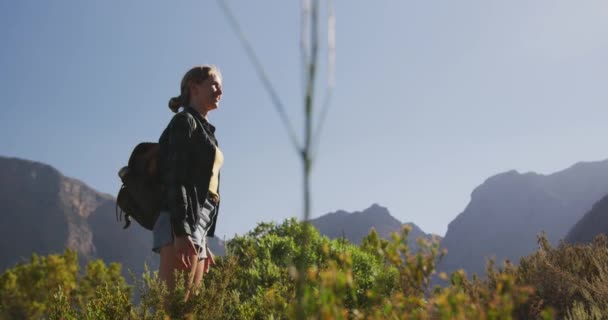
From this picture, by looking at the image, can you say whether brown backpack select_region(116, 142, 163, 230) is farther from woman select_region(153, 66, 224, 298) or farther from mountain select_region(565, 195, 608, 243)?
mountain select_region(565, 195, 608, 243)

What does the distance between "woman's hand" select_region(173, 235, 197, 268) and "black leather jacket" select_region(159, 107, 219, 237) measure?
0.04 metres

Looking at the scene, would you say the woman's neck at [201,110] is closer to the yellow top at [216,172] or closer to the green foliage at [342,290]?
the yellow top at [216,172]

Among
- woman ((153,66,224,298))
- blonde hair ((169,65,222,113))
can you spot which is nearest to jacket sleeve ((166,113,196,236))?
woman ((153,66,224,298))

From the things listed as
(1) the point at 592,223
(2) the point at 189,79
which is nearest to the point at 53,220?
(1) the point at 592,223

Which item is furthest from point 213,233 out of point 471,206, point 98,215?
point 471,206

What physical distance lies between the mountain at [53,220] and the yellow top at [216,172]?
102382mm

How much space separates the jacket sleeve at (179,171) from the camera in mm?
2990

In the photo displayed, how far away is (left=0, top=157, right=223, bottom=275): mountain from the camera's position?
333 feet

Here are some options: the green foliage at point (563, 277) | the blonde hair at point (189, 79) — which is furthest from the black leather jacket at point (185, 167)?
the green foliage at point (563, 277)

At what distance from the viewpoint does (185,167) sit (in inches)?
124

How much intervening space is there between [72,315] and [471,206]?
159 m

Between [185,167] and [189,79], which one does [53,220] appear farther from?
[185,167]

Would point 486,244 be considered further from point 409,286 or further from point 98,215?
point 409,286

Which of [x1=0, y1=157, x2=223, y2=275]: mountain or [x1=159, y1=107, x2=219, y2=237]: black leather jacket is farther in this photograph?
[x1=0, y1=157, x2=223, y2=275]: mountain
